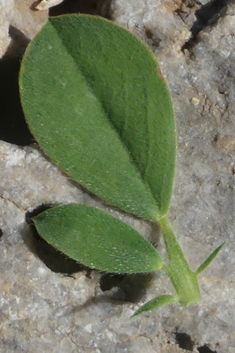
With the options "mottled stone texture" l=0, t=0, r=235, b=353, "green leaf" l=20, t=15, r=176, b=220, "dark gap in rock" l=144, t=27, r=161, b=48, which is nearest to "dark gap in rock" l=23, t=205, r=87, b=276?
"mottled stone texture" l=0, t=0, r=235, b=353

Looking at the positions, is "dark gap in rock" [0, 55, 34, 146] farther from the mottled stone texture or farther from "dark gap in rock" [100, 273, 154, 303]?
"dark gap in rock" [100, 273, 154, 303]

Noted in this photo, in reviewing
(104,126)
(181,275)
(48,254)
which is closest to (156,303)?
(181,275)

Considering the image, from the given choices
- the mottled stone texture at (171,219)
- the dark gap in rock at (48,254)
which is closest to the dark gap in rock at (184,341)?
the mottled stone texture at (171,219)

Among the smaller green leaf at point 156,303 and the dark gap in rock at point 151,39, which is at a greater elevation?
the dark gap in rock at point 151,39

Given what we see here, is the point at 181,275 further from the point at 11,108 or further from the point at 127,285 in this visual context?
the point at 11,108

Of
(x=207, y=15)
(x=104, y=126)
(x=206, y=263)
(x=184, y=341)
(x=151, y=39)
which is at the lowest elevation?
(x=184, y=341)

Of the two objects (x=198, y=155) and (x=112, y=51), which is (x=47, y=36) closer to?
(x=112, y=51)

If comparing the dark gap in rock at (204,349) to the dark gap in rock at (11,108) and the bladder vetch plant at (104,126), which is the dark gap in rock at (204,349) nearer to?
the bladder vetch plant at (104,126)
